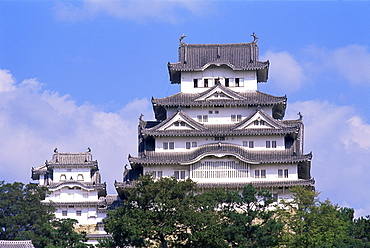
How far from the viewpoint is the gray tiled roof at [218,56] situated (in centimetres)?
7900

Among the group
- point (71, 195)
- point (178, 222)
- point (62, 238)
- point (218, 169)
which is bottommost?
point (62, 238)

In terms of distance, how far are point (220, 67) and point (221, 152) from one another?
913 centimetres

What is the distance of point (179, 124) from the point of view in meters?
76.0

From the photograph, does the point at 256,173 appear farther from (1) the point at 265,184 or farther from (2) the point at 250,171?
(1) the point at 265,184

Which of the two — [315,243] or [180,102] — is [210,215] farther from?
[180,102]

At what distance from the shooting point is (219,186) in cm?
7244

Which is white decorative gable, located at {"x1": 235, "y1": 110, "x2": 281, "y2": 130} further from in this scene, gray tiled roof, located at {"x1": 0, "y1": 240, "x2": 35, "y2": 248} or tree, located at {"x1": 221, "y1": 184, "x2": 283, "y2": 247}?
gray tiled roof, located at {"x1": 0, "y1": 240, "x2": 35, "y2": 248}

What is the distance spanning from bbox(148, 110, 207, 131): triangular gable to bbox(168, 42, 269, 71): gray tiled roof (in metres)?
5.04

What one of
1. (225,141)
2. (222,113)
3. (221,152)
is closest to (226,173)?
(221,152)

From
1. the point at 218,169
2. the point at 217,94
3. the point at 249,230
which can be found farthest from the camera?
the point at 217,94

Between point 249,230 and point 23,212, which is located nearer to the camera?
point 249,230

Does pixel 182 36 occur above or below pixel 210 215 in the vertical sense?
above

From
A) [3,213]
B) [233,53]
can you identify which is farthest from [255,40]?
[3,213]

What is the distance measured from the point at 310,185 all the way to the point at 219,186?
7103mm
